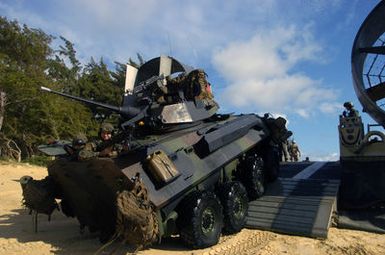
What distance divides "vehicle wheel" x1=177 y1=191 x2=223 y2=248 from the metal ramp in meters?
1.59

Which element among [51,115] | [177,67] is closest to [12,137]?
[51,115]

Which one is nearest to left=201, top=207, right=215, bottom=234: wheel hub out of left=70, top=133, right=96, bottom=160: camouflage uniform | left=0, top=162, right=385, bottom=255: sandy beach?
left=0, top=162, right=385, bottom=255: sandy beach

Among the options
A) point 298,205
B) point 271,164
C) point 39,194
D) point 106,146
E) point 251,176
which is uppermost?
point 106,146

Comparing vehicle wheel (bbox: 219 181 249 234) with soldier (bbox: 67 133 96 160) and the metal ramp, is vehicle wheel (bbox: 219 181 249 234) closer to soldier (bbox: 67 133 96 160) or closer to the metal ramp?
the metal ramp

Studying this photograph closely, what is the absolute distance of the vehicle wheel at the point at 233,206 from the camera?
887 cm

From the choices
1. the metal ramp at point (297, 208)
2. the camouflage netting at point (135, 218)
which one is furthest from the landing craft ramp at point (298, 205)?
the camouflage netting at point (135, 218)

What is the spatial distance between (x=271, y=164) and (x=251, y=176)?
1656mm

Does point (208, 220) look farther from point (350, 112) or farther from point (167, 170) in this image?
point (350, 112)

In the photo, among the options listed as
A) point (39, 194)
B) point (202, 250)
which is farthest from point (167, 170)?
point (39, 194)

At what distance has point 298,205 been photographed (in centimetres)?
1016

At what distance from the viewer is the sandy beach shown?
783cm

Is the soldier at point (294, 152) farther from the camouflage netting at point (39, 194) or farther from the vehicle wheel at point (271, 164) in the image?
the camouflage netting at point (39, 194)

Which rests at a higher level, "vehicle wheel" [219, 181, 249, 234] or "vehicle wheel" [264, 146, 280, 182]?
"vehicle wheel" [264, 146, 280, 182]

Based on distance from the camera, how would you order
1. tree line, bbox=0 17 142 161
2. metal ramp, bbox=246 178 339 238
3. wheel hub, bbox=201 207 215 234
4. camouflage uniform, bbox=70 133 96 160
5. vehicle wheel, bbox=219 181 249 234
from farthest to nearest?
tree line, bbox=0 17 142 161, metal ramp, bbox=246 178 339 238, vehicle wheel, bbox=219 181 249 234, wheel hub, bbox=201 207 215 234, camouflage uniform, bbox=70 133 96 160
